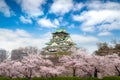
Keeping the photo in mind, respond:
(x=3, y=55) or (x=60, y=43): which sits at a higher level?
(x=60, y=43)

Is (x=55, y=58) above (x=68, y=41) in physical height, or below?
below

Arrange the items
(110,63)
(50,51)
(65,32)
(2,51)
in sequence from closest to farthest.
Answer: (110,63) → (50,51) → (65,32) → (2,51)

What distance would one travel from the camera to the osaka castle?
57.9 metres

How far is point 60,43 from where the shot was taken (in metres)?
61.2

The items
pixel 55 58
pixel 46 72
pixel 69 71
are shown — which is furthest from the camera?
pixel 55 58

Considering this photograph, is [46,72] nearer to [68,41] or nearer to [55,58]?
[55,58]

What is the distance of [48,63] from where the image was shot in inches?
1462

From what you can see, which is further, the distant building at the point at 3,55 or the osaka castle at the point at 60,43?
the distant building at the point at 3,55

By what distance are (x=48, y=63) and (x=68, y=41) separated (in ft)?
81.7

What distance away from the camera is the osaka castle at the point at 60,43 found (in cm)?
5794

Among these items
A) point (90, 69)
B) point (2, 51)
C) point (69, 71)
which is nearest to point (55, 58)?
point (69, 71)

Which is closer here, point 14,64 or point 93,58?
point 93,58

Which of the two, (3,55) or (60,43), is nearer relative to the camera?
(60,43)

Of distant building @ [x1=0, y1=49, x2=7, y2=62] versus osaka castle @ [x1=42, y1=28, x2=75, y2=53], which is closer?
osaka castle @ [x1=42, y1=28, x2=75, y2=53]
